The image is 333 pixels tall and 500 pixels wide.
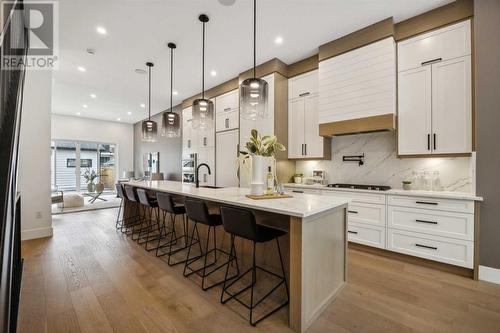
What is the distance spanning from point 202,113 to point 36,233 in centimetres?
366

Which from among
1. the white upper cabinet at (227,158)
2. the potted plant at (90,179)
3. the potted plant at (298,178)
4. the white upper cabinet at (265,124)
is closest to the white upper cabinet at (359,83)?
the white upper cabinet at (265,124)

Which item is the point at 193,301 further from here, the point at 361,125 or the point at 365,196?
the point at 361,125

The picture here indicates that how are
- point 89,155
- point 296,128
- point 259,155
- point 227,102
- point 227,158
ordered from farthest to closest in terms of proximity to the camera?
point 89,155 → point 227,102 → point 227,158 → point 296,128 → point 259,155

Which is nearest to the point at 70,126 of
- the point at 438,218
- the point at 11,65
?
the point at 11,65

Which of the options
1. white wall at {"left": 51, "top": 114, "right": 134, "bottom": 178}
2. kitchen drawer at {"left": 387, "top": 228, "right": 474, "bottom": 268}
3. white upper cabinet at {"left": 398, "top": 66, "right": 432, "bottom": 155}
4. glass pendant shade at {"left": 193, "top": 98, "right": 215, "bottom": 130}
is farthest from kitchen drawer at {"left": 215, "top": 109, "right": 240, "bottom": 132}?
white wall at {"left": 51, "top": 114, "right": 134, "bottom": 178}

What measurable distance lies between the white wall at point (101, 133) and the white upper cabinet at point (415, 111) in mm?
10328

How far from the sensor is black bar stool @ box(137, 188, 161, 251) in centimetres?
328

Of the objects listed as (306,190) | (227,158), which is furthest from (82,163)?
(306,190)

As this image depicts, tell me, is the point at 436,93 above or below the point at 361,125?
above

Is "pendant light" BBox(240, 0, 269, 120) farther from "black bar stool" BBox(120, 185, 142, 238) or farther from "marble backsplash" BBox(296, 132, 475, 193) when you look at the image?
"black bar stool" BBox(120, 185, 142, 238)

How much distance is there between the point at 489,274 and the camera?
235cm

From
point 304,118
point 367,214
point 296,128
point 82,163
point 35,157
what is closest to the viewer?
point 367,214

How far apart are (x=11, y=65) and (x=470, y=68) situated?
406 cm

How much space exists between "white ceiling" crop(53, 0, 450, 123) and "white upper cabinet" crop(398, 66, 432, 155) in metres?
0.81
